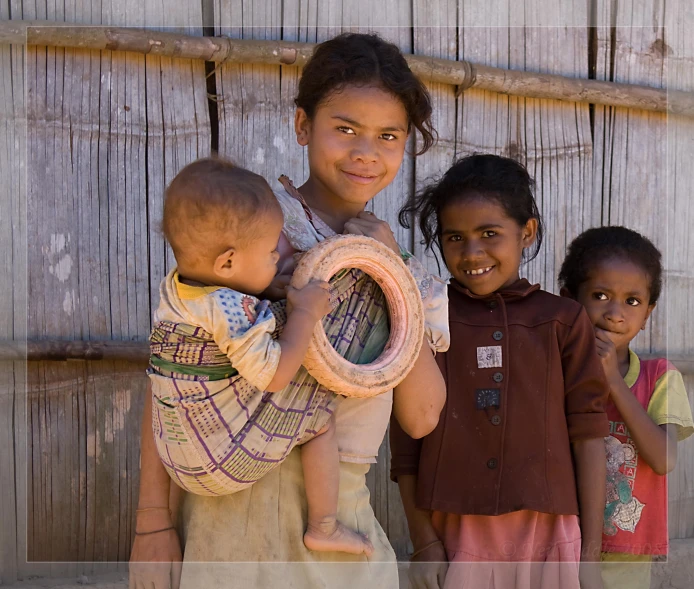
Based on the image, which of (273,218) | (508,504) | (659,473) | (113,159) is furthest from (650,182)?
(273,218)

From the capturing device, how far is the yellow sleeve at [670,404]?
313 centimetres

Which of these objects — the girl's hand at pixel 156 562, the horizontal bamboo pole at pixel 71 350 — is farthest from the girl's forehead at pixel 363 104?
the horizontal bamboo pole at pixel 71 350

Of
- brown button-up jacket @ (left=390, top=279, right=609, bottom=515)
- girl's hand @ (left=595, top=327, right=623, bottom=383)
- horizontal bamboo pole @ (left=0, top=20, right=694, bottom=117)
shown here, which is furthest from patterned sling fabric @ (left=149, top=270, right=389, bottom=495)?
horizontal bamboo pole @ (left=0, top=20, right=694, bottom=117)

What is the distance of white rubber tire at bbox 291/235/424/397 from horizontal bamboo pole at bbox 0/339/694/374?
137 cm

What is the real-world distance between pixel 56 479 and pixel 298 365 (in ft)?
5.47

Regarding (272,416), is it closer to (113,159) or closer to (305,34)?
(113,159)

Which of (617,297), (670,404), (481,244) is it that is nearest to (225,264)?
(481,244)

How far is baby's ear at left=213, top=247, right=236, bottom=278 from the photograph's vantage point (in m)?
2.03

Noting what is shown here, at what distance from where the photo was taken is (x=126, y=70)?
3400mm

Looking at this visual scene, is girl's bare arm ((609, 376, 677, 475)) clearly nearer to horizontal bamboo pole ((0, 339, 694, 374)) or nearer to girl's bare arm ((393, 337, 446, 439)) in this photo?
girl's bare arm ((393, 337, 446, 439))

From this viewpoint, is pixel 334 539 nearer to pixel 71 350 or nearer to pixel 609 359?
pixel 609 359

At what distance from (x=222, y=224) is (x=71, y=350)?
1438 millimetres

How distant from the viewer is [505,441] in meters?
2.79

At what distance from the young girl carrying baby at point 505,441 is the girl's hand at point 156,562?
0.87 metres
